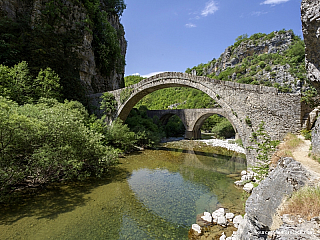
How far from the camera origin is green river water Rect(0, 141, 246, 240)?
16.1 feet

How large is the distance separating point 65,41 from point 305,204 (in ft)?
69.4

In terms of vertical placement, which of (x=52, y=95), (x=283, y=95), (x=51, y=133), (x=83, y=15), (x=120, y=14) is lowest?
(x=51, y=133)

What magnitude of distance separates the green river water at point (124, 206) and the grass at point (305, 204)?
3.05 metres

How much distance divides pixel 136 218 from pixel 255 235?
149 inches

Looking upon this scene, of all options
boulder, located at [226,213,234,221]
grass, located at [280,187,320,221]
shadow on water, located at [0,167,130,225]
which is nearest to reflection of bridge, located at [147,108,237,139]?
shadow on water, located at [0,167,130,225]

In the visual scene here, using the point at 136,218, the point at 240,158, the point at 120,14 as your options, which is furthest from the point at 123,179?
the point at 120,14

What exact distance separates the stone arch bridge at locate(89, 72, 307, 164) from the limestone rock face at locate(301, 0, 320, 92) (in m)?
2.95

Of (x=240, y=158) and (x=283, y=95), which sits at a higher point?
(x=283, y=95)

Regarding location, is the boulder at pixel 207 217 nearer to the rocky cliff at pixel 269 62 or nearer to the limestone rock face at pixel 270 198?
the limestone rock face at pixel 270 198

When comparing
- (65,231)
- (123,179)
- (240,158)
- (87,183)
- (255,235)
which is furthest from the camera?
(240,158)

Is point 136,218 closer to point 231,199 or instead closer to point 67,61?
point 231,199

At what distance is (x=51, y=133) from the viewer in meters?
7.20

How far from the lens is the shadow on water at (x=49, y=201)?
554cm

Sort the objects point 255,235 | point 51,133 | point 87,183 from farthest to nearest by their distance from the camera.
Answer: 1. point 87,183
2. point 51,133
3. point 255,235
